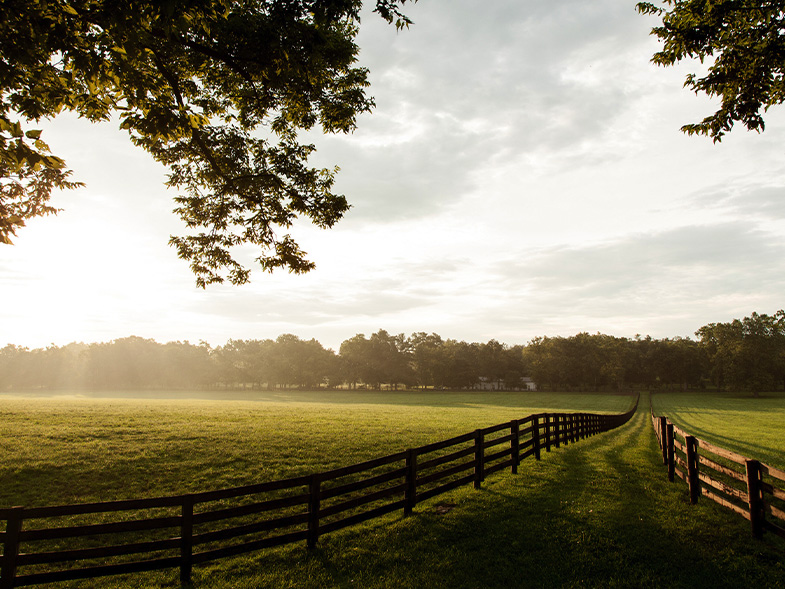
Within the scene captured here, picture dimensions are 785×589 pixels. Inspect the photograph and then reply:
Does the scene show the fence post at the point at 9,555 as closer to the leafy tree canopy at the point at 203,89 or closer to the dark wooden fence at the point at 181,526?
the dark wooden fence at the point at 181,526

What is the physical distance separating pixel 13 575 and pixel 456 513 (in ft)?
23.5

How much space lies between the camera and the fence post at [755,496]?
692cm

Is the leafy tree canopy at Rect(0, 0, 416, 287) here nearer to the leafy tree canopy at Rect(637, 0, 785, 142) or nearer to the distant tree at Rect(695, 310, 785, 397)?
Result: the leafy tree canopy at Rect(637, 0, 785, 142)

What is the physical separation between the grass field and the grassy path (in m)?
0.03

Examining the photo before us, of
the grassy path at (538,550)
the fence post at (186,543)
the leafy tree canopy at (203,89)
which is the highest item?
the leafy tree canopy at (203,89)

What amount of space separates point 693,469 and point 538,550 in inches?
192

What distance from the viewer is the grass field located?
6.11 meters

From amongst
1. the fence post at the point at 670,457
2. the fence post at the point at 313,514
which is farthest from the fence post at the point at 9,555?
the fence post at the point at 670,457

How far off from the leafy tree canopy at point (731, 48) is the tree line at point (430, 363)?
97.5 meters

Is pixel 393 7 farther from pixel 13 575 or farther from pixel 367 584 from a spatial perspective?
pixel 13 575

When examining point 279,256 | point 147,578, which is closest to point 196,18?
point 279,256

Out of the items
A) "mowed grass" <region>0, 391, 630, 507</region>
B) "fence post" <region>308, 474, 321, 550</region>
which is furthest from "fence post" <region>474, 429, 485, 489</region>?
"mowed grass" <region>0, 391, 630, 507</region>

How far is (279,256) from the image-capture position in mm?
15258

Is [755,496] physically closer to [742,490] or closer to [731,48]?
[742,490]
